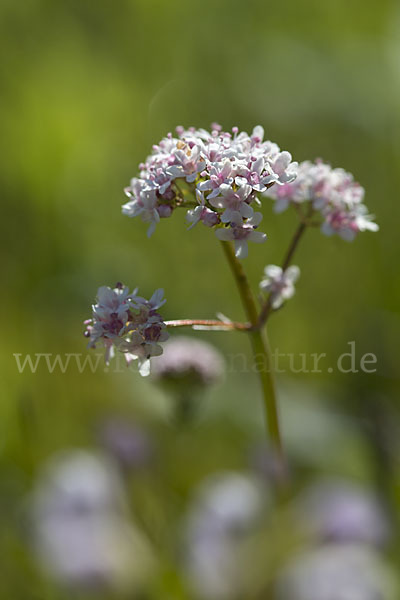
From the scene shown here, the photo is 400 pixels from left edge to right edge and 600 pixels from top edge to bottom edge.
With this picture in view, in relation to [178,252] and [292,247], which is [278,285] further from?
[178,252]

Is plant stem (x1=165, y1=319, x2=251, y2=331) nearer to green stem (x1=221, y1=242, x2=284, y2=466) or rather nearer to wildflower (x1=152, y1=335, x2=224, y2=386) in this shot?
green stem (x1=221, y1=242, x2=284, y2=466)

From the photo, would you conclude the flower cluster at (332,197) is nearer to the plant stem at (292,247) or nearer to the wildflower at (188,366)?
the plant stem at (292,247)

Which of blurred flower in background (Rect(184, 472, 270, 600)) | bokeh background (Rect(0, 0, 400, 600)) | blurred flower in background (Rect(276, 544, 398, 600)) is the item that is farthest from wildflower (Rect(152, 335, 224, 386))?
blurred flower in background (Rect(276, 544, 398, 600))

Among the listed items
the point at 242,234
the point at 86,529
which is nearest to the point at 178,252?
the point at 86,529

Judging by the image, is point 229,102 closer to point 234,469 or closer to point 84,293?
point 84,293

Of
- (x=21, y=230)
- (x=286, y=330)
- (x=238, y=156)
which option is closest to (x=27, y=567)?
(x=238, y=156)

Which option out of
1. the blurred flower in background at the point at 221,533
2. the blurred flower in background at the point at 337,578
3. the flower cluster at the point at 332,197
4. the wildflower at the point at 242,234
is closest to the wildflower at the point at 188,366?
the blurred flower in background at the point at 221,533
